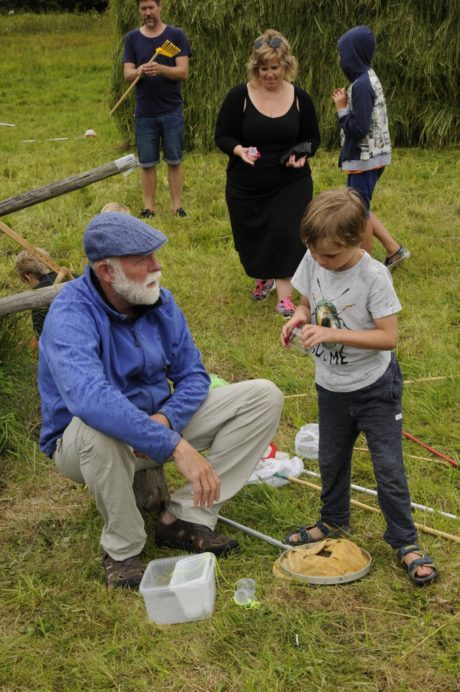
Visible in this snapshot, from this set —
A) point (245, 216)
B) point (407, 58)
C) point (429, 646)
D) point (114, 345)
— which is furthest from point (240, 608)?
point (407, 58)

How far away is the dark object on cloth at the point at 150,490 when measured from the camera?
11.3 feet

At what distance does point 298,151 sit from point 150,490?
2.84 metres

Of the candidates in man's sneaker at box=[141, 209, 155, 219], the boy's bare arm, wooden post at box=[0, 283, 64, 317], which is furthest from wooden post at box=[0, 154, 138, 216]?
man's sneaker at box=[141, 209, 155, 219]

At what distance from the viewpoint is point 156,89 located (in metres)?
7.56

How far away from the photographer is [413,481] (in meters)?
3.70

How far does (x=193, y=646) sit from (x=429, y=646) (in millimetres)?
781

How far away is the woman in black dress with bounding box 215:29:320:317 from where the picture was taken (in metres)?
5.41

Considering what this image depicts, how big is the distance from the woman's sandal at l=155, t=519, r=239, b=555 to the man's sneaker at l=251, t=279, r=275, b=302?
9.16 feet

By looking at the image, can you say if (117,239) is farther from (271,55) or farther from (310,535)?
(271,55)

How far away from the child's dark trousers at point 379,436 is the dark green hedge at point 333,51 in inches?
283

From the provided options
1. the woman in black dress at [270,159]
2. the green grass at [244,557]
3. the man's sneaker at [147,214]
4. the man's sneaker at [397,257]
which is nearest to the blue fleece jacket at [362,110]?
the woman in black dress at [270,159]

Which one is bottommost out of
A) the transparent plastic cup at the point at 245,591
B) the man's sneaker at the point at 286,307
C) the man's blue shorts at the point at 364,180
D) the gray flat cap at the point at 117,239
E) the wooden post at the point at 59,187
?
the man's sneaker at the point at 286,307

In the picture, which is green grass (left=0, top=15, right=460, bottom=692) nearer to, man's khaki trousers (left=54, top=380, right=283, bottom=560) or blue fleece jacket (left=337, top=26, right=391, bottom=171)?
man's khaki trousers (left=54, top=380, right=283, bottom=560)

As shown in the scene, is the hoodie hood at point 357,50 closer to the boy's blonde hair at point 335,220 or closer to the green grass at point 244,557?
the green grass at point 244,557
